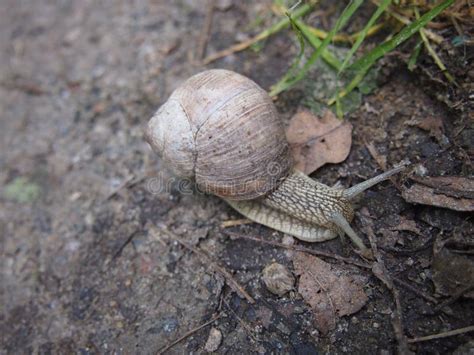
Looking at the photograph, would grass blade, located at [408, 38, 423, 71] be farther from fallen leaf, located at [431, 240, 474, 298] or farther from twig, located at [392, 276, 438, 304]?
twig, located at [392, 276, 438, 304]

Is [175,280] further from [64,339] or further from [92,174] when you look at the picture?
[92,174]

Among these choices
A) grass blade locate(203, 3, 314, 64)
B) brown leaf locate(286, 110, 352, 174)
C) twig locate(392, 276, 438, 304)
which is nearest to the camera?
twig locate(392, 276, 438, 304)

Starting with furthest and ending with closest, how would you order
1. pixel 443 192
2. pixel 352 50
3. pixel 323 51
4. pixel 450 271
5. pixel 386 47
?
pixel 323 51 < pixel 352 50 < pixel 386 47 < pixel 443 192 < pixel 450 271

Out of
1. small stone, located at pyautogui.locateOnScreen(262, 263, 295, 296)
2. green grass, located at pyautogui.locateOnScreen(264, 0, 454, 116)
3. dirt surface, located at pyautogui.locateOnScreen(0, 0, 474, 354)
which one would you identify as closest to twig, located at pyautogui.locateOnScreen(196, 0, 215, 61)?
dirt surface, located at pyautogui.locateOnScreen(0, 0, 474, 354)

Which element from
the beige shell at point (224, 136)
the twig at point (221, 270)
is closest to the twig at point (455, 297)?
the twig at point (221, 270)

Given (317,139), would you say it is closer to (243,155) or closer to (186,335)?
(243,155)

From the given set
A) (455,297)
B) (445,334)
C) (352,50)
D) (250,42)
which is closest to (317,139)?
(352,50)

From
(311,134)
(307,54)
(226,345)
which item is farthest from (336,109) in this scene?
(226,345)
